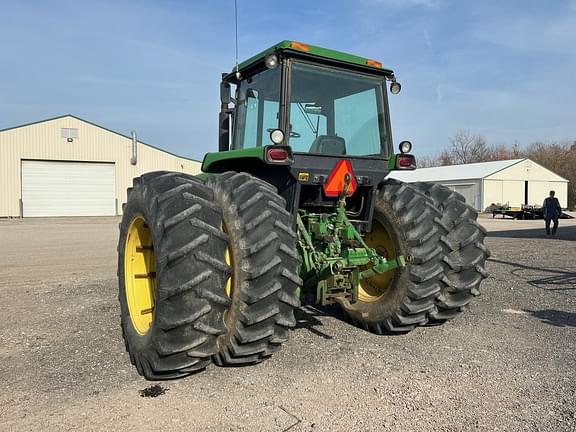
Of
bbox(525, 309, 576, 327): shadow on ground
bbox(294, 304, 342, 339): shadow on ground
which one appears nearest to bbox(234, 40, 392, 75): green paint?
bbox(294, 304, 342, 339): shadow on ground

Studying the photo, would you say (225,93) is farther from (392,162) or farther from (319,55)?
(392,162)

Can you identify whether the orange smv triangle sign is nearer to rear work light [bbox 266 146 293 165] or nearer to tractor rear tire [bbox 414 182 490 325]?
rear work light [bbox 266 146 293 165]

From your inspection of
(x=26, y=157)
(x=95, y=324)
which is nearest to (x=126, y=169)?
(x=26, y=157)

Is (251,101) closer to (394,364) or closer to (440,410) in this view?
(394,364)

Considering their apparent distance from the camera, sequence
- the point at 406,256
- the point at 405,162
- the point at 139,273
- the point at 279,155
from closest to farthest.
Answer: the point at 279,155 < the point at 139,273 < the point at 406,256 < the point at 405,162

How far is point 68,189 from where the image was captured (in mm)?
31797

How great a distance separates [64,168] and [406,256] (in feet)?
103

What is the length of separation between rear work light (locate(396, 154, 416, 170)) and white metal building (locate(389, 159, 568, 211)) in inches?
1570

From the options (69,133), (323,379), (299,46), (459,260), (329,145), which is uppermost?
(69,133)

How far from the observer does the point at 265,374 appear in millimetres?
3984

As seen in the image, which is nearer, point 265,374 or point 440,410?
point 440,410

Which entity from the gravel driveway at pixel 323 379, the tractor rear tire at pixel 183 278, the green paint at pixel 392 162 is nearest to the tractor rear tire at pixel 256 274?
the tractor rear tire at pixel 183 278

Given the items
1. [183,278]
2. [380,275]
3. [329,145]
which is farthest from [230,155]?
[380,275]

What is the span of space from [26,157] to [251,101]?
99.5 ft
